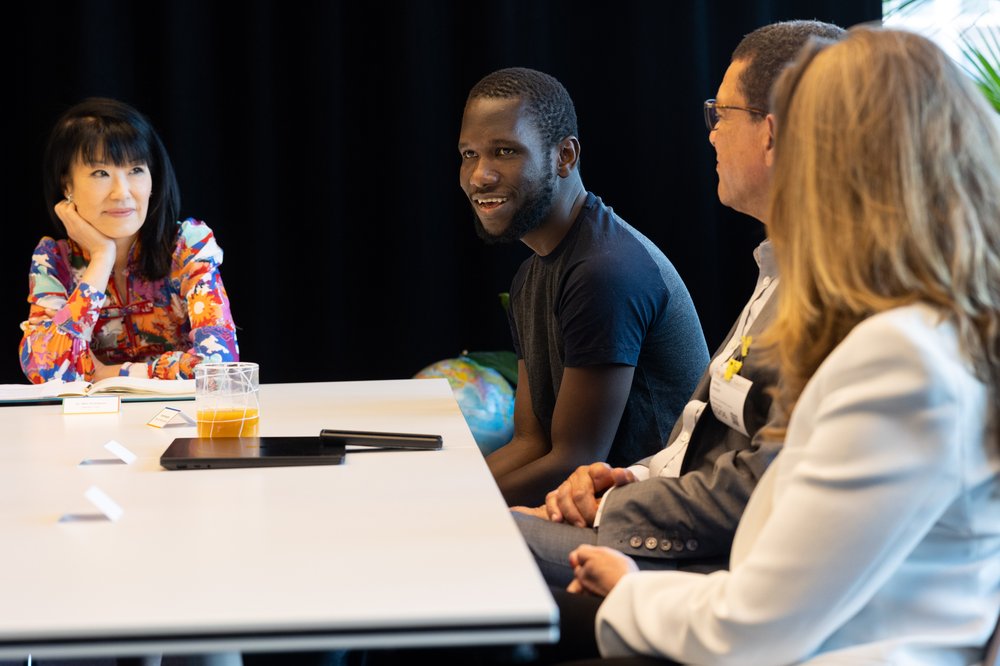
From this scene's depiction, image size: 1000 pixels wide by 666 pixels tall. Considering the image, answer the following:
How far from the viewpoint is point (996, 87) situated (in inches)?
118

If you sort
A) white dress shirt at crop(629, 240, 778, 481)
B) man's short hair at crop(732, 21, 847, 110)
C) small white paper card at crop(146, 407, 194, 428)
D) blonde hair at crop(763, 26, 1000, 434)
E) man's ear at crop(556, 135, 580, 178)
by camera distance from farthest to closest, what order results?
man's ear at crop(556, 135, 580, 178), small white paper card at crop(146, 407, 194, 428), man's short hair at crop(732, 21, 847, 110), white dress shirt at crop(629, 240, 778, 481), blonde hair at crop(763, 26, 1000, 434)

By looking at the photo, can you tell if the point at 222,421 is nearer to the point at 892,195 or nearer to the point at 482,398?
the point at 892,195

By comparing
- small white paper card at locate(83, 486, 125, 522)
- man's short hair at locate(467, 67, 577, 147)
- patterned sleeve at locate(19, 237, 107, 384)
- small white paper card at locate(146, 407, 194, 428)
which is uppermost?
man's short hair at locate(467, 67, 577, 147)

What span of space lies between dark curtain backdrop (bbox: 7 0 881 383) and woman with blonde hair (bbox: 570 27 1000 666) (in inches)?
99.7

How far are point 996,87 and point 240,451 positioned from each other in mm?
2393

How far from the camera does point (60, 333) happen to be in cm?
258

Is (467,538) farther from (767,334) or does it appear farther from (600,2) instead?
(600,2)

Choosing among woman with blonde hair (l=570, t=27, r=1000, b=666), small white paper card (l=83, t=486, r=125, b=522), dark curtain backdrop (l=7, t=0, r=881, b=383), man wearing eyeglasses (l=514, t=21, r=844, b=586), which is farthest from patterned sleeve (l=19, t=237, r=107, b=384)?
woman with blonde hair (l=570, t=27, r=1000, b=666)

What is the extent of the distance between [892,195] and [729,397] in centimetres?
59

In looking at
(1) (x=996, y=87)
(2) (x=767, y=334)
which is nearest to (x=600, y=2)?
(1) (x=996, y=87)

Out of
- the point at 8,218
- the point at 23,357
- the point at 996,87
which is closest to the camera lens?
the point at 23,357

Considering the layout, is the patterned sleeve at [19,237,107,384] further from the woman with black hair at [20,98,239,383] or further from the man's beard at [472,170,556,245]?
the man's beard at [472,170,556,245]

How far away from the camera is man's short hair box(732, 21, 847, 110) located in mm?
1729

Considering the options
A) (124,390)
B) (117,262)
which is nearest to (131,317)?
(117,262)
